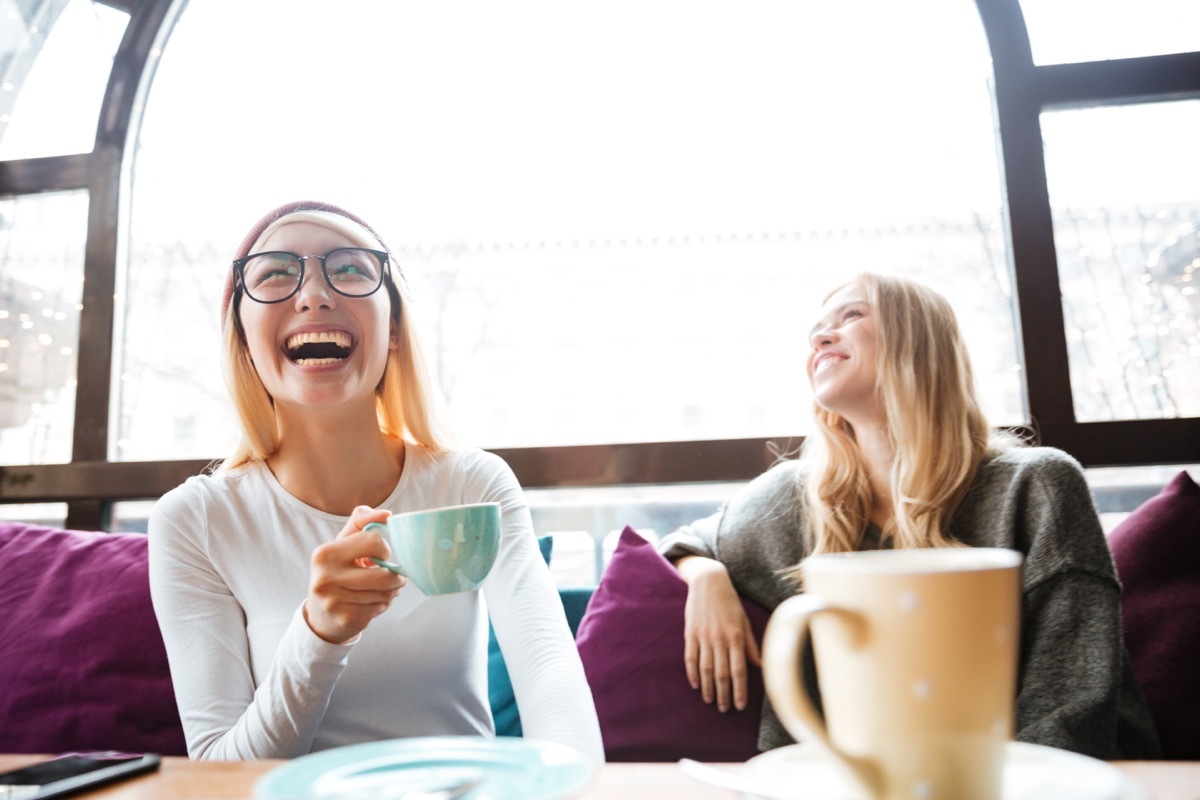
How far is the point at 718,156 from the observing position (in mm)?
2172

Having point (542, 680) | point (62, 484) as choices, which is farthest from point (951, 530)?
point (62, 484)

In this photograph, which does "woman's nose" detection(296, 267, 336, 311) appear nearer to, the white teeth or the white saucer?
the white teeth

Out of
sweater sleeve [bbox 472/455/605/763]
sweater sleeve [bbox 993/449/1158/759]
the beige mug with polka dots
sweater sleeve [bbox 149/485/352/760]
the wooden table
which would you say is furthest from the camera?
sweater sleeve [bbox 993/449/1158/759]

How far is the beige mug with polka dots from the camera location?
39 centimetres

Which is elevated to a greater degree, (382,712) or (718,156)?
(718,156)

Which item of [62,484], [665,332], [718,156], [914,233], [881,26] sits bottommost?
[62,484]

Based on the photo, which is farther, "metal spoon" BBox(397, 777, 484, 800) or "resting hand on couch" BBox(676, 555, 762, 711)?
"resting hand on couch" BBox(676, 555, 762, 711)

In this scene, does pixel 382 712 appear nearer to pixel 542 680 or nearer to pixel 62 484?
pixel 542 680

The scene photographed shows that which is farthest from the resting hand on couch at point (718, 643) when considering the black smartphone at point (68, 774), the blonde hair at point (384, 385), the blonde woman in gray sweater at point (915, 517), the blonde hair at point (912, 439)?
the black smartphone at point (68, 774)

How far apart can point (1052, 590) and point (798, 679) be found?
934 millimetres

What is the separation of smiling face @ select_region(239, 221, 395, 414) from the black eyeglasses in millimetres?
10

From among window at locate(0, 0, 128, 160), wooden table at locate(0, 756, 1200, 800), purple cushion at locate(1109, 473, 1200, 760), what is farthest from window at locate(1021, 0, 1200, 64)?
window at locate(0, 0, 128, 160)

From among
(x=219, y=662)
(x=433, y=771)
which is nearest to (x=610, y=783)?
(x=433, y=771)

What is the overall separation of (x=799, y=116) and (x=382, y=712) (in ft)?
5.77
